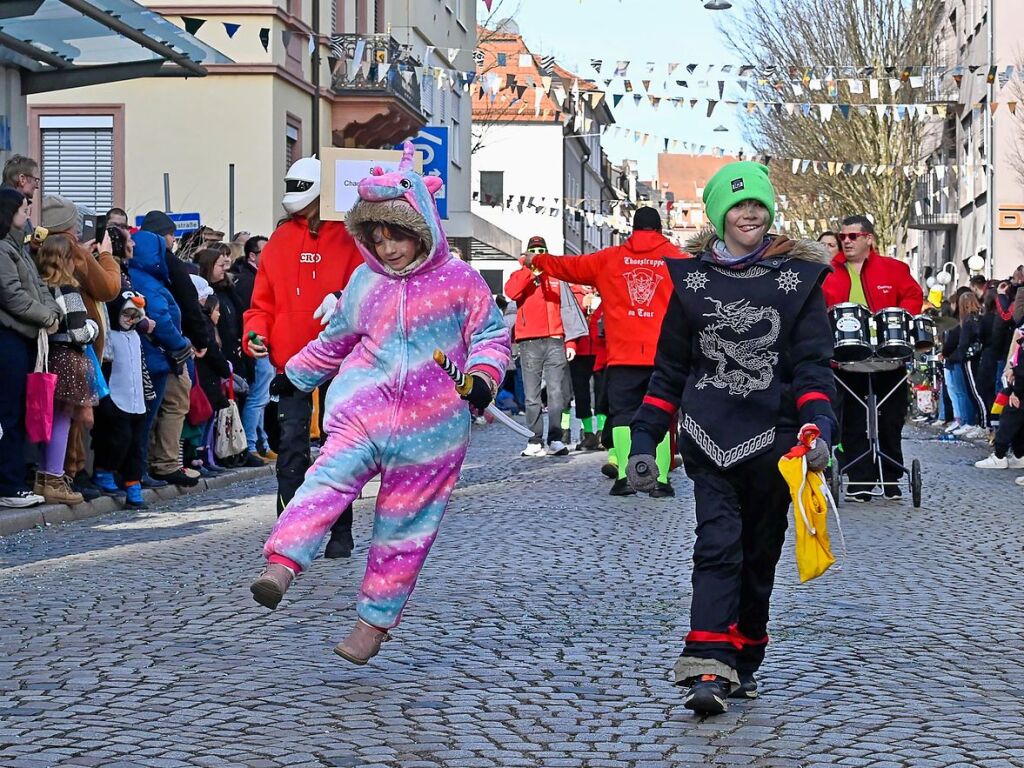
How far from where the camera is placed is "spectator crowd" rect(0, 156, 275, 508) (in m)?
12.5

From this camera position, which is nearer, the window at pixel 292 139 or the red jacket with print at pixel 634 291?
the red jacket with print at pixel 634 291

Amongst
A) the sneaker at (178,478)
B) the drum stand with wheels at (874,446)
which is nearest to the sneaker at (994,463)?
the drum stand with wheels at (874,446)

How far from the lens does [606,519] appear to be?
12547 millimetres

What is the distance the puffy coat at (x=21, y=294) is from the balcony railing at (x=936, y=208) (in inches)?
1627

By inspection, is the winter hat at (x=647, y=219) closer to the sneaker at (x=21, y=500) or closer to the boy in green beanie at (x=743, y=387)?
the sneaker at (x=21, y=500)

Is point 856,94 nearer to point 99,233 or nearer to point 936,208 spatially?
point 936,208

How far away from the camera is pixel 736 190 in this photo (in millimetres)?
6211

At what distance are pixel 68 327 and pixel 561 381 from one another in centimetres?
775

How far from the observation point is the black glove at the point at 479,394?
664cm

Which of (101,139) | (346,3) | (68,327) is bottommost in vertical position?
(68,327)

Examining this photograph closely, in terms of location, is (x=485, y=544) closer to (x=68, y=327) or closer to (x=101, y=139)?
(x=68, y=327)

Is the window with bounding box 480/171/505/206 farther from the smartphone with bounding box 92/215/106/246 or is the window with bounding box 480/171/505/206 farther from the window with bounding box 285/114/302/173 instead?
the smartphone with bounding box 92/215/106/246

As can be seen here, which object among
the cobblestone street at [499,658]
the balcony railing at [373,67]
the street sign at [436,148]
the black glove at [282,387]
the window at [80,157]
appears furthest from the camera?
the street sign at [436,148]

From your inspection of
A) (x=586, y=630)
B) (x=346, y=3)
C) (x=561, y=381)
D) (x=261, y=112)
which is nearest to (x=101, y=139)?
(x=261, y=112)
